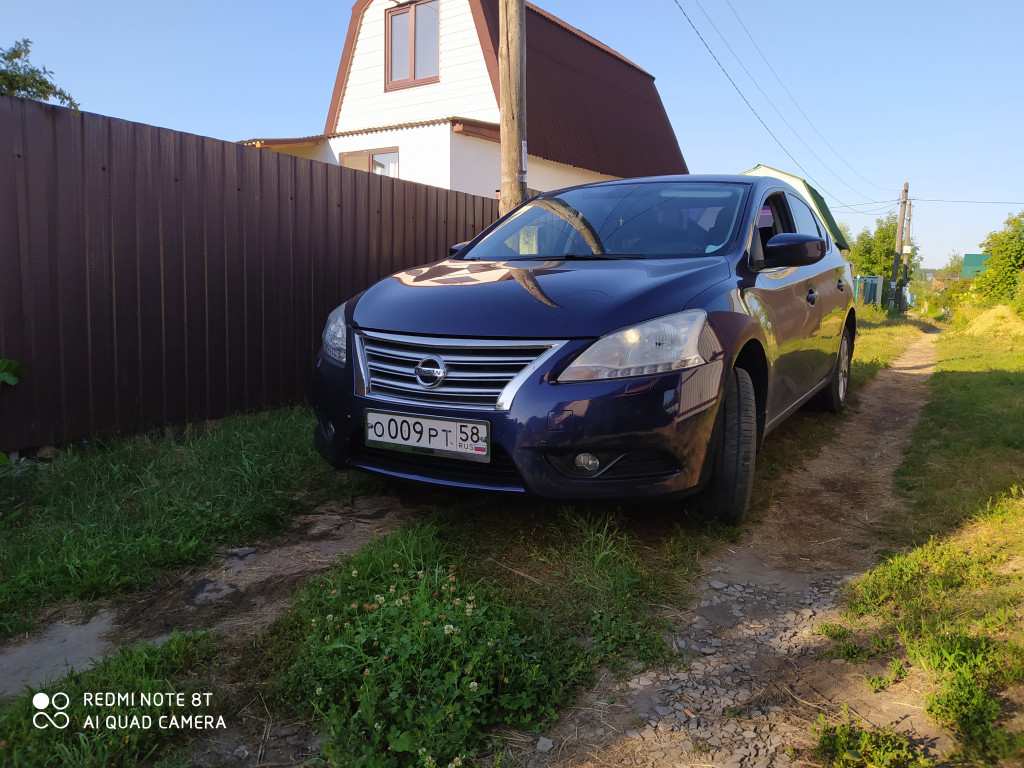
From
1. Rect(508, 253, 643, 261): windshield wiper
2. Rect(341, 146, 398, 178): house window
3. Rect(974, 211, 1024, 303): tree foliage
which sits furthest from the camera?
Rect(974, 211, 1024, 303): tree foliage

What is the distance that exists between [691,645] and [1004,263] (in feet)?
65.1

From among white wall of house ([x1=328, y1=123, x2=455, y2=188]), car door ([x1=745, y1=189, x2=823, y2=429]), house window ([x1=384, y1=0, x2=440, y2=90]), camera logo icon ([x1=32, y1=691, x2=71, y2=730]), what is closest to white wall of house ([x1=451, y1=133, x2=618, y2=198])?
white wall of house ([x1=328, y1=123, x2=455, y2=188])

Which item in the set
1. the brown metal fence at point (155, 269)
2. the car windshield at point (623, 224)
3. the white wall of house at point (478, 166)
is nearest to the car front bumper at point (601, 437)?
the car windshield at point (623, 224)

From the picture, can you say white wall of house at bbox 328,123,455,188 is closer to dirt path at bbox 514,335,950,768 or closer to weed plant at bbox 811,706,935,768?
dirt path at bbox 514,335,950,768

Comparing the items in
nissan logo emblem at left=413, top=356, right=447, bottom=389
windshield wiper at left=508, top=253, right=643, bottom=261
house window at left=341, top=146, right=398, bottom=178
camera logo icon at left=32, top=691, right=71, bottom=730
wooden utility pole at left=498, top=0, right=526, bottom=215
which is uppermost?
house window at left=341, top=146, right=398, bottom=178

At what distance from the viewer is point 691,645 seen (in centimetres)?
234

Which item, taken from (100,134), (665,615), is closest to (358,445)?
(665,615)

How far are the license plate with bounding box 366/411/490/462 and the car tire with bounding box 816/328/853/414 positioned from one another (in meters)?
3.61

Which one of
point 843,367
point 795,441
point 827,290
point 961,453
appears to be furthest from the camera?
point 843,367

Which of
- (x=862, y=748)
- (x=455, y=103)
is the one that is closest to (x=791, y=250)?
(x=862, y=748)

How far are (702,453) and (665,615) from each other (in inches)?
24.0

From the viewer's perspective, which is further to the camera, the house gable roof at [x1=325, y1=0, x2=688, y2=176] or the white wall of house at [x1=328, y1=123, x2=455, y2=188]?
the house gable roof at [x1=325, y1=0, x2=688, y2=176]

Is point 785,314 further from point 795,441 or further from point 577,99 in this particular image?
point 577,99

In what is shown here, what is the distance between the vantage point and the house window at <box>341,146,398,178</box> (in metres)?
14.3
